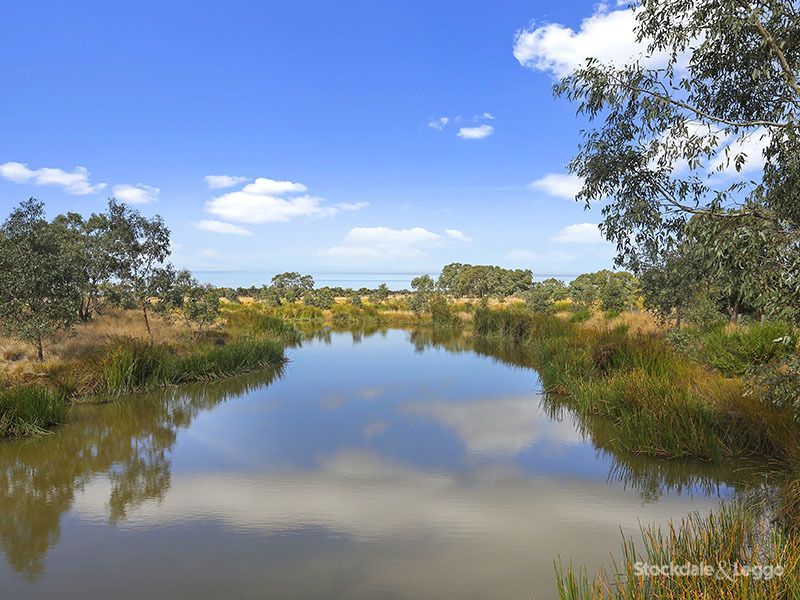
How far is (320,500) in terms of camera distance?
7895 mm

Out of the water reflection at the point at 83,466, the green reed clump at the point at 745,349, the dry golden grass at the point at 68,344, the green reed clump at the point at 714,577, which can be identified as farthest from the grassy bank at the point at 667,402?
the dry golden grass at the point at 68,344

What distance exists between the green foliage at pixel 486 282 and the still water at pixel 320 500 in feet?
194

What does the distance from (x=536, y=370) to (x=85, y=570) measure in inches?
706

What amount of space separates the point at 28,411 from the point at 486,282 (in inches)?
2706

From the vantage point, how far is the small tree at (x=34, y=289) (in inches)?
Answer: 568

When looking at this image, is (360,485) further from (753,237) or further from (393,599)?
(753,237)

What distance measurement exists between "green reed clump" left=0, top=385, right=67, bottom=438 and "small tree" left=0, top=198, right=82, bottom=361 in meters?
3.54

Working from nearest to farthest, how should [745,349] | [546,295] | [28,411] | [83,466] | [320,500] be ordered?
[320,500] < [83,466] < [28,411] < [745,349] < [546,295]

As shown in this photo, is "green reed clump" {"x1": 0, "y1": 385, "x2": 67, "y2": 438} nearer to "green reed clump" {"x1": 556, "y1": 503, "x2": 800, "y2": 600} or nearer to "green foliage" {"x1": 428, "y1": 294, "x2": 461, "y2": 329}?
"green reed clump" {"x1": 556, "y1": 503, "x2": 800, "y2": 600}

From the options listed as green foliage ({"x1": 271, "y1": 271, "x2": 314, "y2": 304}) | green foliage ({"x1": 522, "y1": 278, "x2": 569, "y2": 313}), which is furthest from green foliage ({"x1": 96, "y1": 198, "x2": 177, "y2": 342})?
green foliage ({"x1": 271, "y1": 271, "x2": 314, "y2": 304})

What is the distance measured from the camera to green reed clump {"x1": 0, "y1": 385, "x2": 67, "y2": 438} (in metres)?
10.6

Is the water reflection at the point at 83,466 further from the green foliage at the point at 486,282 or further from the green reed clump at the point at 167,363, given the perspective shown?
the green foliage at the point at 486,282

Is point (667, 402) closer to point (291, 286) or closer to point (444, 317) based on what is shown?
point (444, 317)

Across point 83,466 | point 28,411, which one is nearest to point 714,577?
point 83,466
